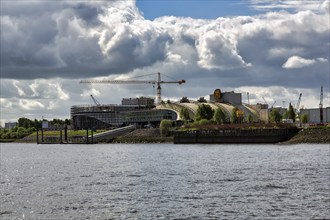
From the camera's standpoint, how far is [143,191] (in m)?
61.1

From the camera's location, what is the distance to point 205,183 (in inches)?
2635

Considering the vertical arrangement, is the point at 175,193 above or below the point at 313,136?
below

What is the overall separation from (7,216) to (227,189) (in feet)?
73.1

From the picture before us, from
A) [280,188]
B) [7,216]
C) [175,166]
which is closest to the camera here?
[7,216]

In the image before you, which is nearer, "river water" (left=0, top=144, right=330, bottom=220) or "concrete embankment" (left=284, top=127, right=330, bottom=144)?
"river water" (left=0, top=144, right=330, bottom=220)

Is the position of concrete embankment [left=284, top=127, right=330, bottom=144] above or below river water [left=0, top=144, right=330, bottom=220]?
above

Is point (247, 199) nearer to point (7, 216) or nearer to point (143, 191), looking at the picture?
point (143, 191)

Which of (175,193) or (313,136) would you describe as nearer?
(175,193)

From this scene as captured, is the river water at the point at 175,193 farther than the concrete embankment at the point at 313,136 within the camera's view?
No

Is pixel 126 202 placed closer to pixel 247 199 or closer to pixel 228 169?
pixel 247 199

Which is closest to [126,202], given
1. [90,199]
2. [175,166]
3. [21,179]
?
[90,199]

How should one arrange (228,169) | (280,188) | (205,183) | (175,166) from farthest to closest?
(175,166) < (228,169) < (205,183) < (280,188)

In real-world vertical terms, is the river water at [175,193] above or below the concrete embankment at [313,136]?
below

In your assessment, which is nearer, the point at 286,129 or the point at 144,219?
the point at 144,219
